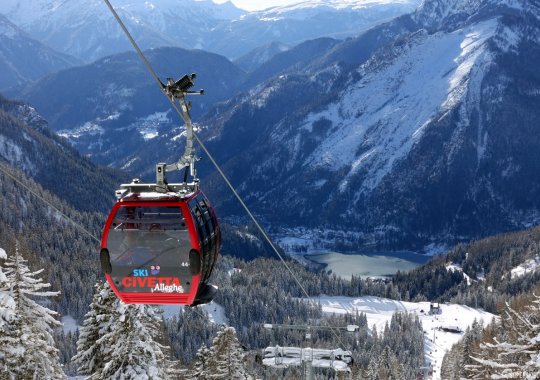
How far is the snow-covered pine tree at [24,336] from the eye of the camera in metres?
20.8

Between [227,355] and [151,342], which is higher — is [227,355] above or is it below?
below

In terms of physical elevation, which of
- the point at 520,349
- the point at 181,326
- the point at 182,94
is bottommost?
the point at 181,326

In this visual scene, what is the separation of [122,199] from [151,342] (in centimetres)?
941

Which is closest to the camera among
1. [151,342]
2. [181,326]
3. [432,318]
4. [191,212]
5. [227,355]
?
[191,212]

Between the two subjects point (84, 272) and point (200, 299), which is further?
point (84, 272)

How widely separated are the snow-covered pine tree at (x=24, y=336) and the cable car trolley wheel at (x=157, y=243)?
16.5 ft

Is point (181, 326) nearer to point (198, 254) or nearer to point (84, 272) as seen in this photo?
point (84, 272)

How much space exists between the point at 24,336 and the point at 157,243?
7289 millimetres

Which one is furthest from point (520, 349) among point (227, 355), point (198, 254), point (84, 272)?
point (84, 272)

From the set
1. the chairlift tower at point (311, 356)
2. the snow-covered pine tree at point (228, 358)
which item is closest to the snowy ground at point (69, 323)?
the snow-covered pine tree at point (228, 358)

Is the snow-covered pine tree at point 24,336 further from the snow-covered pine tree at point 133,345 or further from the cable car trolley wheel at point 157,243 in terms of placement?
the cable car trolley wheel at point 157,243

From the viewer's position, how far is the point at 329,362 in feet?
58.7

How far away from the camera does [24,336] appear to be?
21109mm

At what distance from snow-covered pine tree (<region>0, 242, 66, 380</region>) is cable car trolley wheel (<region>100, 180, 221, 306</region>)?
5028 mm
